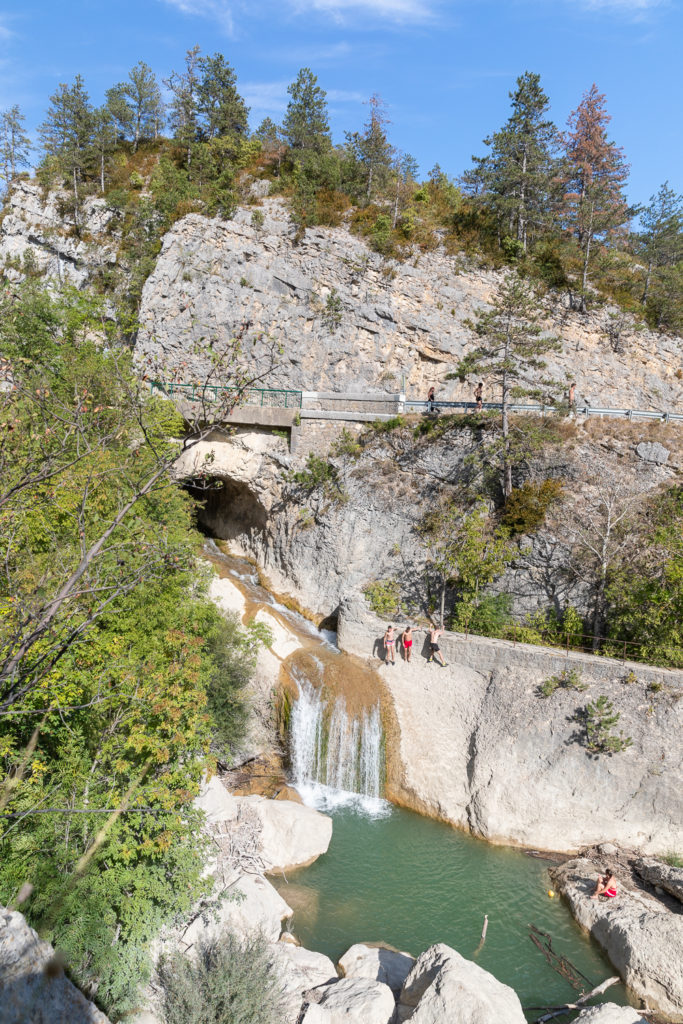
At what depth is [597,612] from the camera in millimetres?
17672

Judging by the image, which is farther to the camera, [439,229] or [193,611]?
[439,229]

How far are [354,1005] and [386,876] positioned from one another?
4.15 metres

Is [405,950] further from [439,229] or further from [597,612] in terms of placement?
[439,229]

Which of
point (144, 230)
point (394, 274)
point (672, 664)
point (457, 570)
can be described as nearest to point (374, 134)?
point (394, 274)

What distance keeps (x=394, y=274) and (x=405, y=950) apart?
26.4 meters

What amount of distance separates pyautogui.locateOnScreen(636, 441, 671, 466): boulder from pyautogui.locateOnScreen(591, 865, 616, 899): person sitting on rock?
41.9 ft

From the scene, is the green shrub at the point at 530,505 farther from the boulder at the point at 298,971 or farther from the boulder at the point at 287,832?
the boulder at the point at 298,971

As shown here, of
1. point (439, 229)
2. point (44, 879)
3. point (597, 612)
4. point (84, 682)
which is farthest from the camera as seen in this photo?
point (439, 229)

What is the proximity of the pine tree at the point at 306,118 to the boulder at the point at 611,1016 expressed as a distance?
36296mm

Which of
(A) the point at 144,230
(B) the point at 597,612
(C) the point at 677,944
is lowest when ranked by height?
(C) the point at 677,944

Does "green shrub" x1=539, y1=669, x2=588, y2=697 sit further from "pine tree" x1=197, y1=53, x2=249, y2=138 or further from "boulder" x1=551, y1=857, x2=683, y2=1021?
"pine tree" x1=197, y1=53, x2=249, y2=138

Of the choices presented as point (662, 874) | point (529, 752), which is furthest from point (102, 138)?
point (662, 874)

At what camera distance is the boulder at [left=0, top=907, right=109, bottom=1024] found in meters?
5.11

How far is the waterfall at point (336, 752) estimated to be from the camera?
1532 cm
